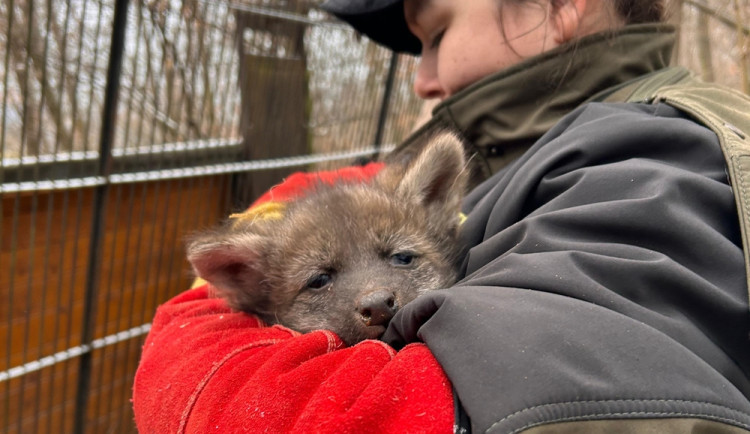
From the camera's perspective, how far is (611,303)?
1.08 m

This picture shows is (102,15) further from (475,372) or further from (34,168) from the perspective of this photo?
(475,372)

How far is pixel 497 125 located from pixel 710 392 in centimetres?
127

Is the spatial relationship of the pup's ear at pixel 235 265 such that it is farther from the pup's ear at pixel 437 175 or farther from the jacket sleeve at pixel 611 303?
the jacket sleeve at pixel 611 303

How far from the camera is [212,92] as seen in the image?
380 centimetres

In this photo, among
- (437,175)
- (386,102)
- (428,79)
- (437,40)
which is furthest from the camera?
(386,102)

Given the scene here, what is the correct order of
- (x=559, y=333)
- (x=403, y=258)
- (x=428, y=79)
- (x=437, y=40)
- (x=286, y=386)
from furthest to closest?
(x=428, y=79), (x=437, y=40), (x=403, y=258), (x=286, y=386), (x=559, y=333)

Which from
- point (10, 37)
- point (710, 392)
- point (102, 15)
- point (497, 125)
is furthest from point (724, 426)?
point (102, 15)

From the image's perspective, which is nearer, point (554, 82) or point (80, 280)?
point (554, 82)

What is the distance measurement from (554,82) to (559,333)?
1.19 meters

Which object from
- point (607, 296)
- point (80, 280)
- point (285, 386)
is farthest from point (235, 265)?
point (80, 280)

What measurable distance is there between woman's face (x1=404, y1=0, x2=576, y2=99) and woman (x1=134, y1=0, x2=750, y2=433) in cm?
39

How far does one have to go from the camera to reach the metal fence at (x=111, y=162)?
2.88 meters

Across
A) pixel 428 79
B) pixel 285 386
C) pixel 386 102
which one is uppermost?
pixel 428 79

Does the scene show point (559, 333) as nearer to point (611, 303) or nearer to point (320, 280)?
point (611, 303)
